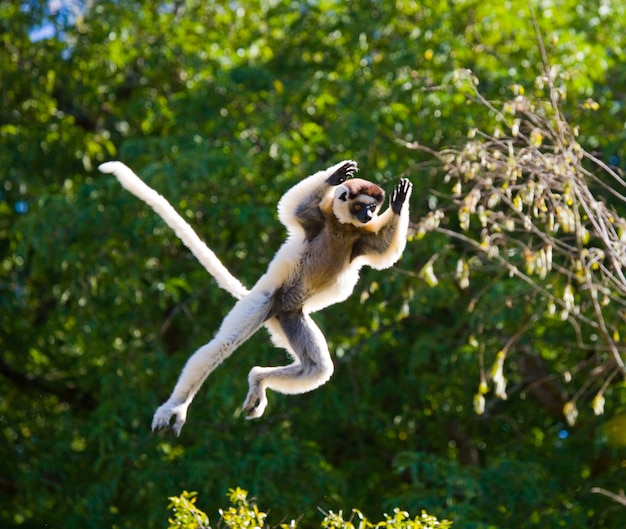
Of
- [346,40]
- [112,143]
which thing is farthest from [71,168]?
[346,40]

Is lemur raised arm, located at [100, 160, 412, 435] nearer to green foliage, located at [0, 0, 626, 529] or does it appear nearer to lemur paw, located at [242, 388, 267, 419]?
lemur paw, located at [242, 388, 267, 419]

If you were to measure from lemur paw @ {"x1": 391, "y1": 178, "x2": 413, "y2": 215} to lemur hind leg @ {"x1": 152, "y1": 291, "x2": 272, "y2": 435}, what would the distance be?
79cm

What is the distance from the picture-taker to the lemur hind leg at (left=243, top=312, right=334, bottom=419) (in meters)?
5.52

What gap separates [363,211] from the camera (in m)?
5.43

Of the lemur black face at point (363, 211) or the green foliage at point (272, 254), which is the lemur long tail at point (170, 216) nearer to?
the lemur black face at point (363, 211)

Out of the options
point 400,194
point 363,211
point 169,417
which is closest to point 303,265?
point 363,211

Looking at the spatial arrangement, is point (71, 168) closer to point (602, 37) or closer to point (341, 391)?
point (341, 391)

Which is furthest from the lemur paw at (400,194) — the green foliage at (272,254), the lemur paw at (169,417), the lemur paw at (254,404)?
the green foliage at (272,254)

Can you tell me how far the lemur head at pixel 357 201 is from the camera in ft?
17.8

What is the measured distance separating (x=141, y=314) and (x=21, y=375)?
242cm

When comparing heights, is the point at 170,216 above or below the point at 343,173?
above

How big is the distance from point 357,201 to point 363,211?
6cm

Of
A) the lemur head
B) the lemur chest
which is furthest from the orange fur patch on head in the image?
the lemur chest

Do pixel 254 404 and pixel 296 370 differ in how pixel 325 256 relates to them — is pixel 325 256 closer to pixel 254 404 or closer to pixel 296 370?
pixel 296 370
